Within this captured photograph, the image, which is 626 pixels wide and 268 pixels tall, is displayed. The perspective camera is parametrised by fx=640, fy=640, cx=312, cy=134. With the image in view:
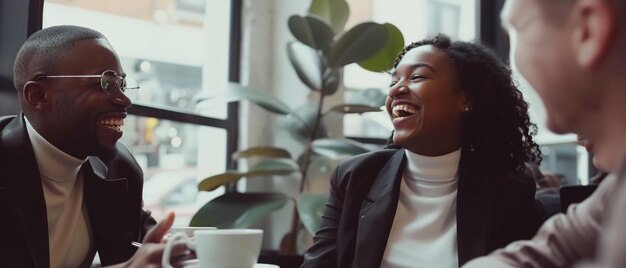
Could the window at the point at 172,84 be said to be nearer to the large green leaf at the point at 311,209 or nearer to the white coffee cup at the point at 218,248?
the large green leaf at the point at 311,209

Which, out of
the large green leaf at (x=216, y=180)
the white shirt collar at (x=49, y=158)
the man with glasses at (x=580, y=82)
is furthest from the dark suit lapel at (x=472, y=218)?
the large green leaf at (x=216, y=180)

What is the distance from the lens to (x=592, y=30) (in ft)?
1.91

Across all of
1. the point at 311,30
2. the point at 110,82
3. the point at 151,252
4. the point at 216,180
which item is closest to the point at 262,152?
the point at 216,180

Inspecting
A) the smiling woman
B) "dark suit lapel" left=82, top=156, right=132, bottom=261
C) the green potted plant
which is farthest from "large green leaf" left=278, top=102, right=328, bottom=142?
"dark suit lapel" left=82, top=156, right=132, bottom=261

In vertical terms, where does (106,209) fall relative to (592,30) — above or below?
below

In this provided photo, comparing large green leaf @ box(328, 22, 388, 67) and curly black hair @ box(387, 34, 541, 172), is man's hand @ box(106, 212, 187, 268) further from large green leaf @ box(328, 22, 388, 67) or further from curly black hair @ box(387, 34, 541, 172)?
large green leaf @ box(328, 22, 388, 67)

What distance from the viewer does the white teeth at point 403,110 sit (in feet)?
5.18

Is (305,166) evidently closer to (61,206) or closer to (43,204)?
(61,206)

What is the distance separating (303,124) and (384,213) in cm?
136

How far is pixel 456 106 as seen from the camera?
5.36 feet

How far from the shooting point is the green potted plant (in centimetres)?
252

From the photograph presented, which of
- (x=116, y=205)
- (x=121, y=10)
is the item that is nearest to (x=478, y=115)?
(x=116, y=205)

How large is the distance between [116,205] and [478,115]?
3.07 feet

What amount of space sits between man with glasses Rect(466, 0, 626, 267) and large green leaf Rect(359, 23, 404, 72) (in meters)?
1.89
